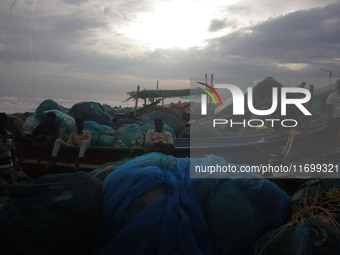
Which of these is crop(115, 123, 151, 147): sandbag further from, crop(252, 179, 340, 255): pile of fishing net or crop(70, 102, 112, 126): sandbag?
crop(252, 179, 340, 255): pile of fishing net

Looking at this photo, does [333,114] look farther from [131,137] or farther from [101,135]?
[101,135]

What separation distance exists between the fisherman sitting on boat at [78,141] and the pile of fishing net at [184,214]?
336 cm

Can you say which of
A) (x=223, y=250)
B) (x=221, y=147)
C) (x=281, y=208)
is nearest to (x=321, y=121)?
(x=221, y=147)

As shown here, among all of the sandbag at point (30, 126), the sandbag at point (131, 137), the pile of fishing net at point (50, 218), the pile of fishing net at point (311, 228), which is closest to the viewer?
the pile of fishing net at point (311, 228)

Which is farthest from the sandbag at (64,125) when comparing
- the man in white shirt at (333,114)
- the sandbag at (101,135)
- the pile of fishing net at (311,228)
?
the man in white shirt at (333,114)

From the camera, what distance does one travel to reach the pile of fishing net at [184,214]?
189 cm

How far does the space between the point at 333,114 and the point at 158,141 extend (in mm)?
3417

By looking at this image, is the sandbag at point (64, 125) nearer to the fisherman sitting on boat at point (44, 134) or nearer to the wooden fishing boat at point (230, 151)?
the fisherman sitting on boat at point (44, 134)

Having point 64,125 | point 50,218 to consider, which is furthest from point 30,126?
point 50,218

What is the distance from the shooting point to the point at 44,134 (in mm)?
5895

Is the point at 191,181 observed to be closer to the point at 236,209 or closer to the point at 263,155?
the point at 236,209

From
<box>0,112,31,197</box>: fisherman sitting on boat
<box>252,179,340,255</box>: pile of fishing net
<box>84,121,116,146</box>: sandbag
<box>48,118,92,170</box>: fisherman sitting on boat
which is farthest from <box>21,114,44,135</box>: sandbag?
<box>252,179,340,255</box>: pile of fishing net

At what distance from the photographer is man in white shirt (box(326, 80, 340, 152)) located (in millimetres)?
4941

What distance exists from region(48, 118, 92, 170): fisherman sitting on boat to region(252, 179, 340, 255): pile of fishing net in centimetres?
425
